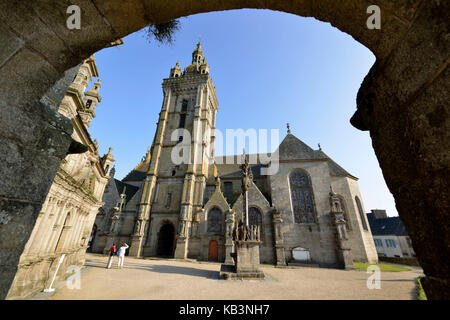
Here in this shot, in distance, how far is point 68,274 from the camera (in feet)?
28.6

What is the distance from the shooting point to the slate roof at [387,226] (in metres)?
31.4

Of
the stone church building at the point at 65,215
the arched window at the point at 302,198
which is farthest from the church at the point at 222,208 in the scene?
the stone church building at the point at 65,215

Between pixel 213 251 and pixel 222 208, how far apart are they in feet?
14.5

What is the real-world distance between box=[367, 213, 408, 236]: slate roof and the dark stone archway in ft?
137

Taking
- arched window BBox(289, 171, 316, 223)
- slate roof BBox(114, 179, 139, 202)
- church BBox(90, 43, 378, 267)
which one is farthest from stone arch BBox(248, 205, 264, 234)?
slate roof BBox(114, 179, 139, 202)

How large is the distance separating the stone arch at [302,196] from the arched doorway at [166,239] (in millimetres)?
14401

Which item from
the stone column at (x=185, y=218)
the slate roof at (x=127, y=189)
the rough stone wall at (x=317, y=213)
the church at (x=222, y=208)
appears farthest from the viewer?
the slate roof at (x=127, y=189)

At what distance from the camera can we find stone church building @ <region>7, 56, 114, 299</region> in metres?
5.66

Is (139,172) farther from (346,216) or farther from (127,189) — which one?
(346,216)

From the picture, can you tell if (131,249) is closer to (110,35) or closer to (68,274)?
(68,274)

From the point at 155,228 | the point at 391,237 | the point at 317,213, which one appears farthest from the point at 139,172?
the point at 391,237

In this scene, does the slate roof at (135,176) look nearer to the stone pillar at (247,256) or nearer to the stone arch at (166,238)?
the stone arch at (166,238)

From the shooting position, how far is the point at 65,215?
25.0 feet
